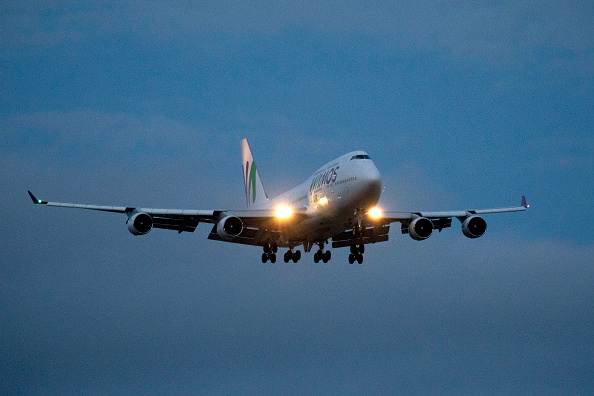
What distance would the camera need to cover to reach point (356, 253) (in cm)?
5400

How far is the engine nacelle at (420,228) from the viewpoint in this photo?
5197 centimetres

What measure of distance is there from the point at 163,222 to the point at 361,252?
50.3ft

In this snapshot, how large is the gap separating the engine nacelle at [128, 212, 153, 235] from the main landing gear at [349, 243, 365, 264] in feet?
52.3

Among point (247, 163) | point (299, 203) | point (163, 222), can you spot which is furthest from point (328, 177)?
point (247, 163)

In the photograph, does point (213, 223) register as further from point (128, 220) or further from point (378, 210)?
point (378, 210)

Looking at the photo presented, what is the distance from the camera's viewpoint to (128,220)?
154 ft

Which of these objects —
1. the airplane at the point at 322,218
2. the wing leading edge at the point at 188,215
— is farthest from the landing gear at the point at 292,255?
the wing leading edge at the point at 188,215

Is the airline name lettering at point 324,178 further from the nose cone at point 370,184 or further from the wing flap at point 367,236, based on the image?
the wing flap at point 367,236

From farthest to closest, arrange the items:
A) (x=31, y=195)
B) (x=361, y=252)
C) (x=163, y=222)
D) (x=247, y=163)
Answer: (x=247, y=163), (x=361, y=252), (x=163, y=222), (x=31, y=195)

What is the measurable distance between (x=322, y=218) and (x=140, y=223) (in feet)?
40.6

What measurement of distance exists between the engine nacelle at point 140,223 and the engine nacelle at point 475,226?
78.7 ft

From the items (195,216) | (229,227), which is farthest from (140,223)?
(229,227)

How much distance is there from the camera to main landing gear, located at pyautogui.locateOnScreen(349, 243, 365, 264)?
177 ft

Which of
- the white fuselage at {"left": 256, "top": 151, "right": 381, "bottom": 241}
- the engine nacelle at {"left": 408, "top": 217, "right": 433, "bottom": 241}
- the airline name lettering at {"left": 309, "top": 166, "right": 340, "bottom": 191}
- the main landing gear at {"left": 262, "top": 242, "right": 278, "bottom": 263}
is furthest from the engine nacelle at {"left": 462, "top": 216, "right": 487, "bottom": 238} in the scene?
the main landing gear at {"left": 262, "top": 242, "right": 278, "bottom": 263}
